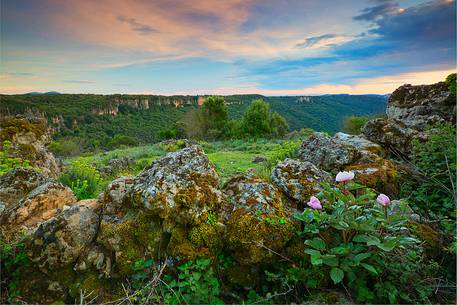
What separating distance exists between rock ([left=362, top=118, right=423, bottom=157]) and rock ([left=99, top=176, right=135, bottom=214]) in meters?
5.71

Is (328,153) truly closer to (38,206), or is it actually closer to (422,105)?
(422,105)

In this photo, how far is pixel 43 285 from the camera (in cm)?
313

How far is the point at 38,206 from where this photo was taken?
410cm

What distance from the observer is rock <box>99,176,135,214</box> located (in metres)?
3.64

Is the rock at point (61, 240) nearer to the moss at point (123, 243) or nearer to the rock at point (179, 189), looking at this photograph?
the moss at point (123, 243)

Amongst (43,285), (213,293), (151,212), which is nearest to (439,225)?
(213,293)

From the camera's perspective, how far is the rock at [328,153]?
17.5 ft

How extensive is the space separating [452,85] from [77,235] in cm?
852

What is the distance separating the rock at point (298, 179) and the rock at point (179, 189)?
0.97 metres

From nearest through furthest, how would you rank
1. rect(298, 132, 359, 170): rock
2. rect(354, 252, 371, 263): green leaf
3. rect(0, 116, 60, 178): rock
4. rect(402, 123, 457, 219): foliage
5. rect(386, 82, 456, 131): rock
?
rect(354, 252, 371, 263): green leaf, rect(402, 123, 457, 219): foliage, rect(298, 132, 359, 170): rock, rect(386, 82, 456, 131): rock, rect(0, 116, 60, 178): rock

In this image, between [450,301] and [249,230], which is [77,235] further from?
[450,301]

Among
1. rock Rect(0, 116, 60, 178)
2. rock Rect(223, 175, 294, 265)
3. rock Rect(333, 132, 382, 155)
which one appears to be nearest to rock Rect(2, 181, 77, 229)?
rock Rect(223, 175, 294, 265)

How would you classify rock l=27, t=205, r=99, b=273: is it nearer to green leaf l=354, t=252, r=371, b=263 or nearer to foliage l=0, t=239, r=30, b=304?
foliage l=0, t=239, r=30, b=304

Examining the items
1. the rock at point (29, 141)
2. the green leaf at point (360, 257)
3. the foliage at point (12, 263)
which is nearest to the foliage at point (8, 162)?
the rock at point (29, 141)
